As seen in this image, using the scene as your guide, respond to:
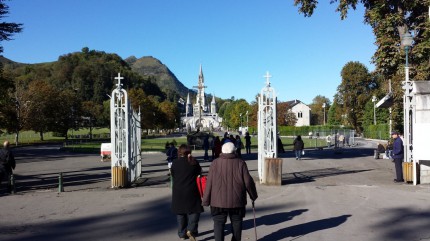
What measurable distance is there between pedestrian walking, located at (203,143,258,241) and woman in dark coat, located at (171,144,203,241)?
96cm

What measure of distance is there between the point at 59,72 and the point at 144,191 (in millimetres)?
139221

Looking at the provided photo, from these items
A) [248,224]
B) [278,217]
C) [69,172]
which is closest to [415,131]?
[278,217]

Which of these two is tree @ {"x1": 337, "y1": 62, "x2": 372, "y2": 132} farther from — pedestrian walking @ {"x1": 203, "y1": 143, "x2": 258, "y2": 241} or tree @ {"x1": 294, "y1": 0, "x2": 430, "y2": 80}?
pedestrian walking @ {"x1": 203, "y1": 143, "x2": 258, "y2": 241}

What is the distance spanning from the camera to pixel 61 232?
8680mm

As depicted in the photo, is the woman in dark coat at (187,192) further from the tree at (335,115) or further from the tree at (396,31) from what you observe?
the tree at (335,115)

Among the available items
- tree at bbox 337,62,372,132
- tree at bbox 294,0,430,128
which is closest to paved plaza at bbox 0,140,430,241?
tree at bbox 294,0,430,128

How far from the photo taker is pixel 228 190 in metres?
6.33

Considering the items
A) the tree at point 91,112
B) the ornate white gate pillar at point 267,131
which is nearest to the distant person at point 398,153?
the ornate white gate pillar at point 267,131

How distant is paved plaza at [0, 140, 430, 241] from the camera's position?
27.2 ft

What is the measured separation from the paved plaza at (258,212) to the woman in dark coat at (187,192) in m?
0.52

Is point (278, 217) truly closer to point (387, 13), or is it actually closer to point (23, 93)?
point (387, 13)

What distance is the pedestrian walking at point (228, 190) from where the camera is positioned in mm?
6312

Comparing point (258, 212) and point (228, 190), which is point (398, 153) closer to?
point (258, 212)

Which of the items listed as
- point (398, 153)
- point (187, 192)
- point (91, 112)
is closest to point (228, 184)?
point (187, 192)
